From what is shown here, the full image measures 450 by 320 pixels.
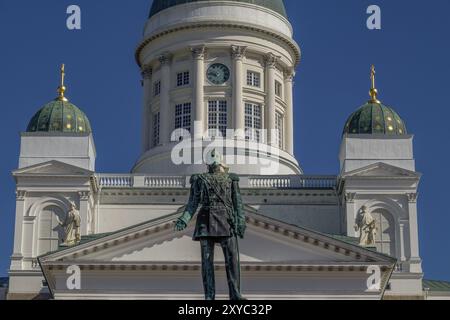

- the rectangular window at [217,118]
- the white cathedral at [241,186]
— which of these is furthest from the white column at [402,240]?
the rectangular window at [217,118]

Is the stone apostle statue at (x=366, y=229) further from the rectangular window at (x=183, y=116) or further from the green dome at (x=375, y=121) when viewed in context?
the rectangular window at (x=183, y=116)

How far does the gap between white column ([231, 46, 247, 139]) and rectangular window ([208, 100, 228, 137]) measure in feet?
2.17

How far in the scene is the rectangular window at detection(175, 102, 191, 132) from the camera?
78.2 meters

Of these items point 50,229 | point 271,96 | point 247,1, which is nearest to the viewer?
point 50,229

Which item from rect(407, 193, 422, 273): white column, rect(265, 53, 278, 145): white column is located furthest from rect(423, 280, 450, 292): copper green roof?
rect(265, 53, 278, 145): white column

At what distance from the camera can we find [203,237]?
86.5 ft

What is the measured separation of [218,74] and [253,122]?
129 inches

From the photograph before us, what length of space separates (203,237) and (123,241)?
3601cm

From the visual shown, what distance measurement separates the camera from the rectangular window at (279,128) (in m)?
79.4

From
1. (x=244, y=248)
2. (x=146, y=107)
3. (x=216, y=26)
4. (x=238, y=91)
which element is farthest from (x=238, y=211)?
(x=146, y=107)

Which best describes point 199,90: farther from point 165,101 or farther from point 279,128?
point 279,128

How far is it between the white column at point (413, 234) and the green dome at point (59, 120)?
16.2 m

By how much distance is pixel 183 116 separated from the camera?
78.8 meters
